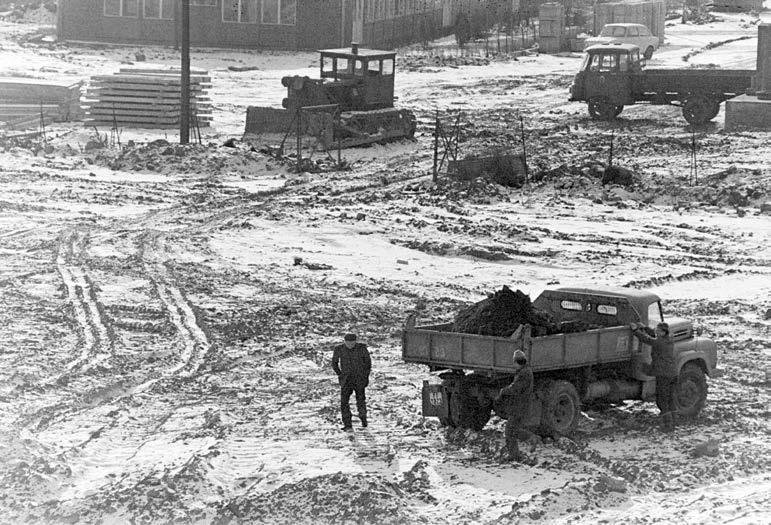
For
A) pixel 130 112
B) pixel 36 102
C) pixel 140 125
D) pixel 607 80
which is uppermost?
pixel 607 80

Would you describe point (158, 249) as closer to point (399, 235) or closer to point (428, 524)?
point (399, 235)

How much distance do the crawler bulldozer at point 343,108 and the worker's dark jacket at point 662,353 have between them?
19.5 m

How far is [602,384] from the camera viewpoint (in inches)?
576

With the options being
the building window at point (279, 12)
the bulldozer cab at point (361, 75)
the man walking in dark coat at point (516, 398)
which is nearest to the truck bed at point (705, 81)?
the bulldozer cab at point (361, 75)

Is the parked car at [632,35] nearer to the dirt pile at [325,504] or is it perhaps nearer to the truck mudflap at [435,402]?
the truck mudflap at [435,402]

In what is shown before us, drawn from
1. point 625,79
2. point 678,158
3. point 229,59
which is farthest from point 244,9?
point 678,158

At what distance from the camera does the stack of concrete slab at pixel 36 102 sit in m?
38.5

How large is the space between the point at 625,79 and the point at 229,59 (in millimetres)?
19144

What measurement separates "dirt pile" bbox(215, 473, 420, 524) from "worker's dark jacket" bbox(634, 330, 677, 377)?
136 inches

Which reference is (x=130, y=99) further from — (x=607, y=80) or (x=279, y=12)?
(x=279, y=12)

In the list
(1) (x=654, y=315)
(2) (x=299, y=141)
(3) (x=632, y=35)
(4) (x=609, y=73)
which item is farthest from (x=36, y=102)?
(1) (x=654, y=315)

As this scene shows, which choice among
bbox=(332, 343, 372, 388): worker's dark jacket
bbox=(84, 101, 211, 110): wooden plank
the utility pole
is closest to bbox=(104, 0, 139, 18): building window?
bbox=(84, 101, 211, 110): wooden plank

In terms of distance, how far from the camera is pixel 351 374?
14.4 m

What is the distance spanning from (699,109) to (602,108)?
2.93 m
